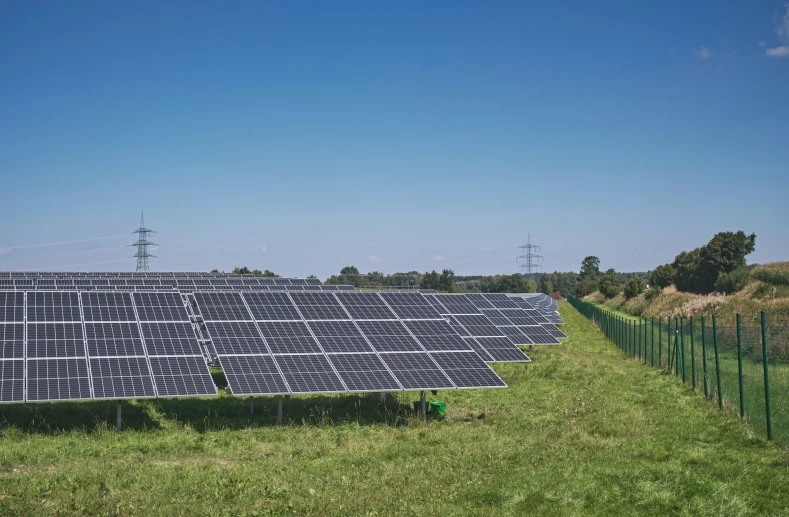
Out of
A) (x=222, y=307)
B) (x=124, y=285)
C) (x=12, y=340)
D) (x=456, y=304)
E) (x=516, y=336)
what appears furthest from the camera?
(x=124, y=285)

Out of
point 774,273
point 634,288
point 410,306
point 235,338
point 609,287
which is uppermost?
point 774,273

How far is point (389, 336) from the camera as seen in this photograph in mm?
20094

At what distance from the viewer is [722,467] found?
12391 millimetres

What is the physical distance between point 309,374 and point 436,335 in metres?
4.91

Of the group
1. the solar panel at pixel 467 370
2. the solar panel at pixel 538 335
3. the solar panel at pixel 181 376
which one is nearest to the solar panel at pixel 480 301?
the solar panel at pixel 538 335

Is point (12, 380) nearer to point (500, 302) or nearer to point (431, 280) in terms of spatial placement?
point (500, 302)

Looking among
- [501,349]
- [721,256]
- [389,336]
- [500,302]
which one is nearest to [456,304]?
[500,302]

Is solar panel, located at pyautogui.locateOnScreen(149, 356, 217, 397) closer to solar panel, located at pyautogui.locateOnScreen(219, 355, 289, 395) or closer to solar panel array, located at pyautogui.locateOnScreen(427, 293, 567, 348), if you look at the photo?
solar panel, located at pyautogui.locateOnScreen(219, 355, 289, 395)

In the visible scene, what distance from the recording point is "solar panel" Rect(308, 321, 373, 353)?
62.0ft

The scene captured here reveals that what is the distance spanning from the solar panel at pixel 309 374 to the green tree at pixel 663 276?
7540cm

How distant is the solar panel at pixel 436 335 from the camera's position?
65.5 feet

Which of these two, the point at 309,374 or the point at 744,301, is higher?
the point at 744,301

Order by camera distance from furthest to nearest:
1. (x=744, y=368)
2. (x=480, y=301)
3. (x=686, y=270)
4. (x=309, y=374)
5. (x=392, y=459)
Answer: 1. (x=686, y=270)
2. (x=480, y=301)
3. (x=744, y=368)
4. (x=309, y=374)
5. (x=392, y=459)

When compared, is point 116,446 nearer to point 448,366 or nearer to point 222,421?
point 222,421
